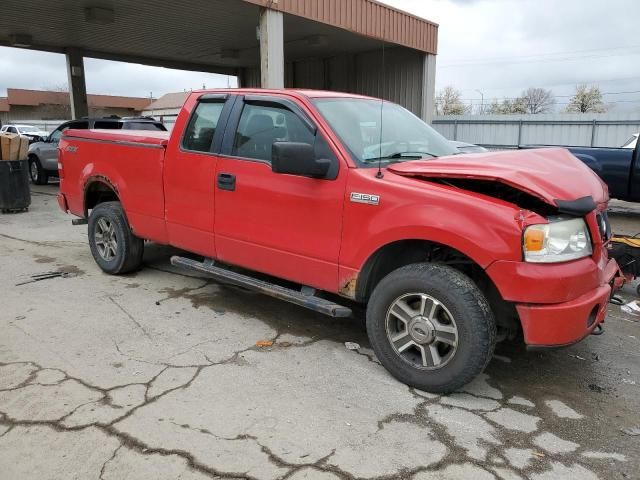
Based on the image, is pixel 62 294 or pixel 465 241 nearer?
pixel 465 241

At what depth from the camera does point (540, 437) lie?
2947 mm

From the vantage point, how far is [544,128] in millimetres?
20422

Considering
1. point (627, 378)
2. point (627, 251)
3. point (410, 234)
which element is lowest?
point (627, 378)

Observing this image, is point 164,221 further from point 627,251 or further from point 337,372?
point 627,251

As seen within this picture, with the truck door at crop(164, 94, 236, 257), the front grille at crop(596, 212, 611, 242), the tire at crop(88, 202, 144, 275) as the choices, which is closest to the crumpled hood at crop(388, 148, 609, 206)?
the front grille at crop(596, 212, 611, 242)

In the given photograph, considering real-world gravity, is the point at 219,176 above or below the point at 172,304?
above

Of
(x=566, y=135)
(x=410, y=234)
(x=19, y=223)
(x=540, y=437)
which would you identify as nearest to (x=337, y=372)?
(x=410, y=234)

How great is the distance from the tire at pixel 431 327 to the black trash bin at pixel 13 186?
8977 mm

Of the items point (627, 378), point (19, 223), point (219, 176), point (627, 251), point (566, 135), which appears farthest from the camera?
point (566, 135)

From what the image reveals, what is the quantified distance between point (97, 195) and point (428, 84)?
14.4 m

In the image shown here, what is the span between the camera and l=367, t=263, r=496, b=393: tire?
3.15 metres

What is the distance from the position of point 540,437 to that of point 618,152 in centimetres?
827

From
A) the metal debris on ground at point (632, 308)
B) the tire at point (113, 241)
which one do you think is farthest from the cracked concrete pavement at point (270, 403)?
the tire at point (113, 241)

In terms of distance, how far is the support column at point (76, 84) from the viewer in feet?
61.9
